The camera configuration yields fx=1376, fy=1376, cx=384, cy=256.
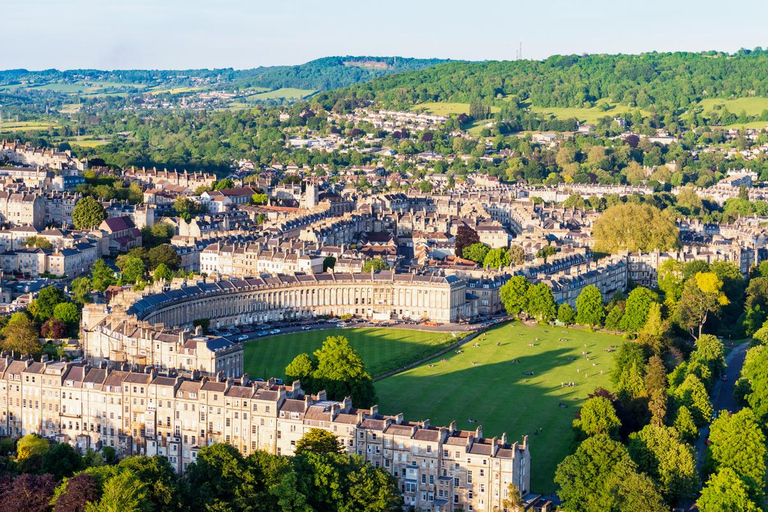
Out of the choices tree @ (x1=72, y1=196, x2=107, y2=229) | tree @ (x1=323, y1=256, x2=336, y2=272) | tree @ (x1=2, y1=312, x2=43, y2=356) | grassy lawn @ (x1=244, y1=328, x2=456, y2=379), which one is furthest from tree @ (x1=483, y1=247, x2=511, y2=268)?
tree @ (x1=2, y1=312, x2=43, y2=356)

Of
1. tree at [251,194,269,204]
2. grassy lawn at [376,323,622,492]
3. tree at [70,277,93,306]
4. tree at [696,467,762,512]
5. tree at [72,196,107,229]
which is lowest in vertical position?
grassy lawn at [376,323,622,492]

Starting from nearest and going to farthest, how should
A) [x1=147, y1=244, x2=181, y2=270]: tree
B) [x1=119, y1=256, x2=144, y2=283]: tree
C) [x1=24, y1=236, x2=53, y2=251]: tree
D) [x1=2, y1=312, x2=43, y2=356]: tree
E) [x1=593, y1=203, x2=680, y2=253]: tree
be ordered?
1. [x1=2, y1=312, x2=43, y2=356]: tree
2. [x1=119, y1=256, x2=144, y2=283]: tree
3. [x1=147, y1=244, x2=181, y2=270]: tree
4. [x1=24, y1=236, x2=53, y2=251]: tree
5. [x1=593, y1=203, x2=680, y2=253]: tree

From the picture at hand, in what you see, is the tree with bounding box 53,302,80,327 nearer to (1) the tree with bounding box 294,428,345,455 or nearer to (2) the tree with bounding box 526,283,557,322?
(1) the tree with bounding box 294,428,345,455

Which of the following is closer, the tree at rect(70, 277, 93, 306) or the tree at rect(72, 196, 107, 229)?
the tree at rect(70, 277, 93, 306)

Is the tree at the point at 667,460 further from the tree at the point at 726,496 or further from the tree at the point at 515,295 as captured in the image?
the tree at the point at 515,295

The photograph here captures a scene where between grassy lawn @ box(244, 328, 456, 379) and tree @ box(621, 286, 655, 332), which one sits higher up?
tree @ box(621, 286, 655, 332)

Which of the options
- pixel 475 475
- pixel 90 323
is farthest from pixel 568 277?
pixel 475 475

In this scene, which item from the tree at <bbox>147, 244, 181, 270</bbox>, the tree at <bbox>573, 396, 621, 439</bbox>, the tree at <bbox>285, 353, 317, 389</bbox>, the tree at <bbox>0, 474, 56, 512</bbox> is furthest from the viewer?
the tree at <bbox>147, 244, 181, 270</bbox>

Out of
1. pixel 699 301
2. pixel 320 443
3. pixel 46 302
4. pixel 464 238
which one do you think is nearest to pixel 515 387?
pixel 320 443
